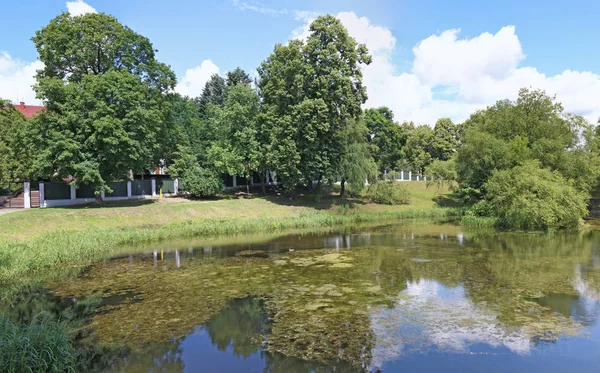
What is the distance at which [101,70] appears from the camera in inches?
1304

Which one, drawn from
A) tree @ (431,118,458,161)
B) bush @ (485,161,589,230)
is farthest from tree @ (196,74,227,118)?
bush @ (485,161,589,230)

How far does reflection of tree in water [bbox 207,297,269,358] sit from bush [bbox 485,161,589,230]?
22.0 meters

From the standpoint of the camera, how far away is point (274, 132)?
38.4m

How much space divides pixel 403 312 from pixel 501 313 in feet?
8.53

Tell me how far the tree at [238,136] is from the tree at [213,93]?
1501 cm

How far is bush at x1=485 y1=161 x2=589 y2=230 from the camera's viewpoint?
1036 inches

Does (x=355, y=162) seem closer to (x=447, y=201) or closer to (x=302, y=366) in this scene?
(x=447, y=201)

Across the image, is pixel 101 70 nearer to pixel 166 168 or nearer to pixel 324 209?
pixel 166 168

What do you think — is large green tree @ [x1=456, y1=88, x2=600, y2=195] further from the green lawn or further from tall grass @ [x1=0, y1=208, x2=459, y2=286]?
the green lawn

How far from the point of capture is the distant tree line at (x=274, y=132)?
28.5 meters

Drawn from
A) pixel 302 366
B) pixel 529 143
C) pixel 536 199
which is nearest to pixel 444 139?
pixel 529 143

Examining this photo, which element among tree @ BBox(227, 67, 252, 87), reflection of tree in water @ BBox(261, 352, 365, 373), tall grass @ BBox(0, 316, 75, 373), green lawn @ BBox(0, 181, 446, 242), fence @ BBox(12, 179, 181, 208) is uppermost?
tree @ BBox(227, 67, 252, 87)

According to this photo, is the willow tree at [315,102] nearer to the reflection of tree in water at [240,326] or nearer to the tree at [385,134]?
the tree at [385,134]

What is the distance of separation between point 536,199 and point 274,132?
22.5 m
